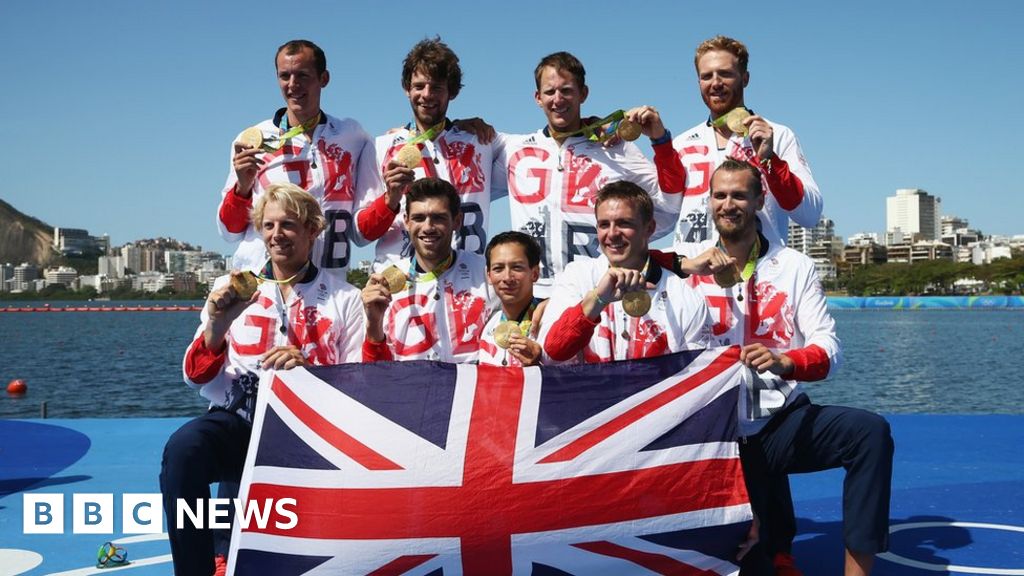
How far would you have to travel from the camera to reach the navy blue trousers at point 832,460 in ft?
13.2

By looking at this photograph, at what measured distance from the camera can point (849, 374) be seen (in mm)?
33875

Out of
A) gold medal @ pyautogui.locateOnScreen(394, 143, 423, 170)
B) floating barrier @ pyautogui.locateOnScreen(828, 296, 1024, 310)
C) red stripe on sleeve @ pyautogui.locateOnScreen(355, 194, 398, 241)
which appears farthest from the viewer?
floating barrier @ pyautogui.locateOnScreen(828, 296, 1024, 310)

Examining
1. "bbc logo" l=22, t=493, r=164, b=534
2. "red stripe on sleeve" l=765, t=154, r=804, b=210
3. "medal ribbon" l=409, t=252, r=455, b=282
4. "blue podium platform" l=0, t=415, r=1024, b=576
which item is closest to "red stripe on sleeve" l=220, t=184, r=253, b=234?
"medal ribbon" l=409, t=252, r=455, b=282

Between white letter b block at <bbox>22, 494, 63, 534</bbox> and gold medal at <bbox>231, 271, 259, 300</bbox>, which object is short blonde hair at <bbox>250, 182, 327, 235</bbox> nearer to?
gold medal at <bbox>231, 271, 259, 300</bbox>

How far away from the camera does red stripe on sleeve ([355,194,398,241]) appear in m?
5.04

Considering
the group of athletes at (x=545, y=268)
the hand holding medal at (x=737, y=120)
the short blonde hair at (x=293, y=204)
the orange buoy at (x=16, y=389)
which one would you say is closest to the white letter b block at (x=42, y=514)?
the group of athletes at (x=545, y=268)

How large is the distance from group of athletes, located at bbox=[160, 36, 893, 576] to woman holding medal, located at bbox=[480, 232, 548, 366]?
0.04 feet

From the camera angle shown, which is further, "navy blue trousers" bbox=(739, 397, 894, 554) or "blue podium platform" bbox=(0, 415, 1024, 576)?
"blue podium platform" bbox=(0, 415, 1024, 576)

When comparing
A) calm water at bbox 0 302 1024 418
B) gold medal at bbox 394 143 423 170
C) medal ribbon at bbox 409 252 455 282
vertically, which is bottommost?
calm water at bbox 0 302 1024 418

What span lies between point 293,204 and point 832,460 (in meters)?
2.93

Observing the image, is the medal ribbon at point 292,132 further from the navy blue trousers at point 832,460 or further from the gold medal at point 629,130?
the navy blue trousers at point 832,460

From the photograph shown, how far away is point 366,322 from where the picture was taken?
434 centimetres

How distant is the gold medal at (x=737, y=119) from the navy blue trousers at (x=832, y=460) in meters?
1.45

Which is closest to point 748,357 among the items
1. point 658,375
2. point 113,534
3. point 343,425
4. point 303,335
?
point 658,375
